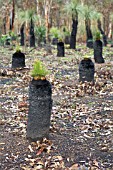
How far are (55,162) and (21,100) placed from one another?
15.1 ft

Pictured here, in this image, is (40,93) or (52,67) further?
(52,67)

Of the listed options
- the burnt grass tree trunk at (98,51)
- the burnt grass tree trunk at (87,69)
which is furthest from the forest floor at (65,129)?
the burnt grass tree trunk at (98,51)

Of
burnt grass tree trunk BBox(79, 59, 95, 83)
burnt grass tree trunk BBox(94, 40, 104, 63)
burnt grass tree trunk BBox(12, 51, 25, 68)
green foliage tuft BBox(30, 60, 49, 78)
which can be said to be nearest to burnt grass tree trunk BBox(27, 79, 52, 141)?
green foliage tuft BBox(30, 60, 49, 78)

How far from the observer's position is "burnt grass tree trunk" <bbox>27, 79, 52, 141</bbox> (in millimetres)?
7160

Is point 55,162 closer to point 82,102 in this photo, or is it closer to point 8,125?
point 8,125

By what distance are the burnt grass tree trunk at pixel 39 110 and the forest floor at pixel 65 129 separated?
20cm

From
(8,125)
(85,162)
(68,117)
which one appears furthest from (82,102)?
(85,162)

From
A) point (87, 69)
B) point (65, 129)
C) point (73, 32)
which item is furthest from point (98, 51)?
point (65, 129)

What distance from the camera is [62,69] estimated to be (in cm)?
1672

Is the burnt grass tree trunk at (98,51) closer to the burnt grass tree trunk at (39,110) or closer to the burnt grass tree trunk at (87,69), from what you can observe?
the burnt grass tree trunk at (87,69)

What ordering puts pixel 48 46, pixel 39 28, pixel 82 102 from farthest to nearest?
pixel 39 28, pixel 48 46, pixel 82 102

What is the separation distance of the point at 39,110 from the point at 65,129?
3.88 feet

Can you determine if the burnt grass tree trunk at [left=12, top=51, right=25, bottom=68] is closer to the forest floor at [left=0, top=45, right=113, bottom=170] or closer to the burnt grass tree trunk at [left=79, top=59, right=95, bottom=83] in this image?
the forest floor at [left=0, top=45, right=113, bottom=170]

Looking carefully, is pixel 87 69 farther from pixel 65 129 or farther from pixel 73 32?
pixel 73 32
